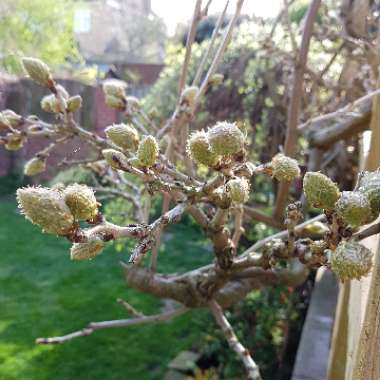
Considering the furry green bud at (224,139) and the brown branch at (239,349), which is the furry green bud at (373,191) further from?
the brown branch at (239,349)

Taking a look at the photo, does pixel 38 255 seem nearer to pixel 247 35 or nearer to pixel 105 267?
pixel 105 267

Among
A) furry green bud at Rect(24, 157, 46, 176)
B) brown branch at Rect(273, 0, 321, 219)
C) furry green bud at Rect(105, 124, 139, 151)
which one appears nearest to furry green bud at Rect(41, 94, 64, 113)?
furry green bud at Rect(24, 157, 46, 176)

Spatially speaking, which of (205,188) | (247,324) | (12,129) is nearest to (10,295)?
(247,324)

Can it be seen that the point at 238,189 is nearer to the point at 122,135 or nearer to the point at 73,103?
the point at 122,135

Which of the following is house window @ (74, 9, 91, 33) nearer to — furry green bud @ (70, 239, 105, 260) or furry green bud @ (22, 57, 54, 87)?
furry green bud @ (22, 57, 54, 87)

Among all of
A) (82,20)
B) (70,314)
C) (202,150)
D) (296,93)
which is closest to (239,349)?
(202,150)
